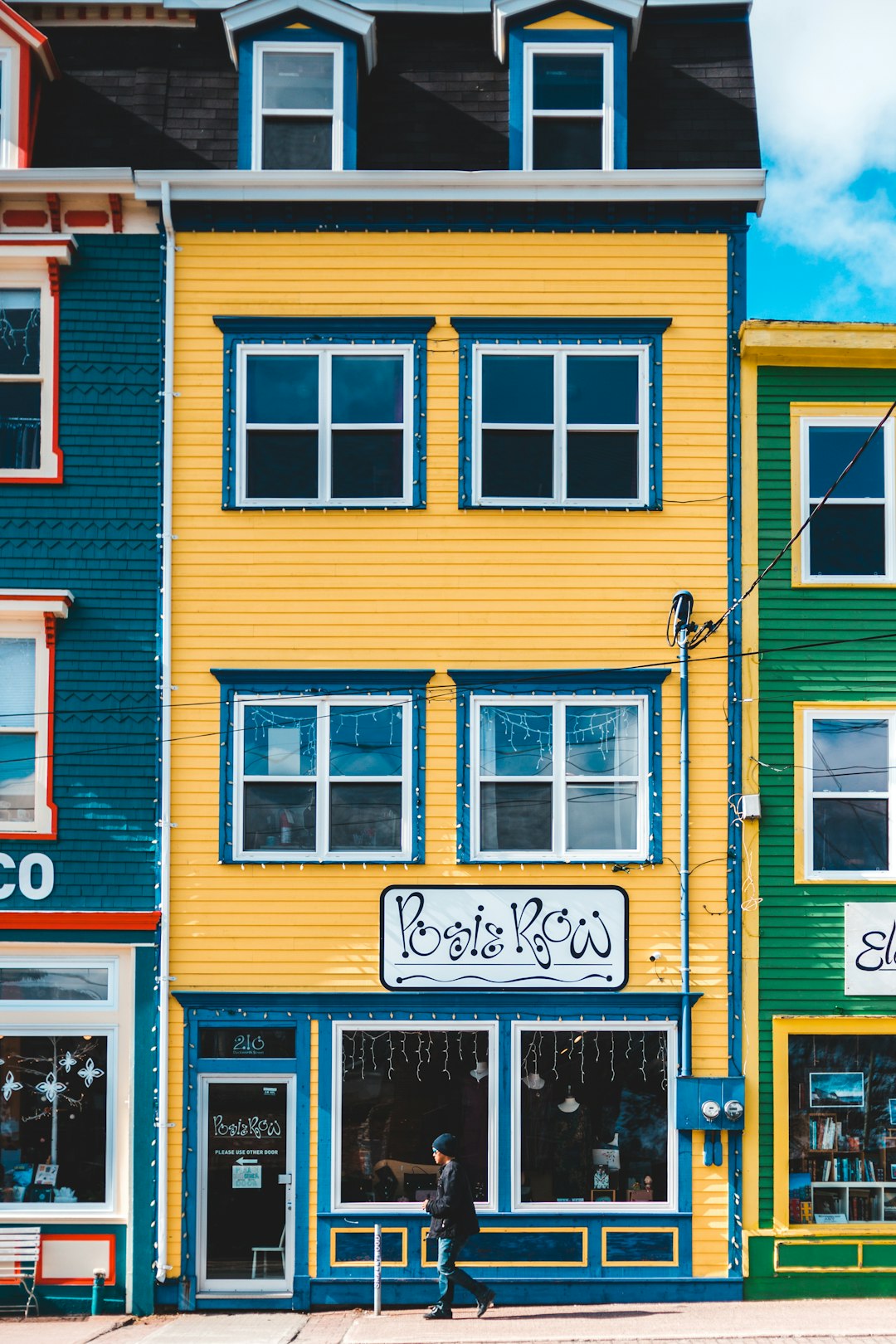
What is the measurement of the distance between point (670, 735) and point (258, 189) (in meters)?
7.12

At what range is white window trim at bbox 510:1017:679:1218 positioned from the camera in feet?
46.2

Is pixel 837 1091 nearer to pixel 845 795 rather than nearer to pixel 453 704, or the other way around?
pixel 845 795

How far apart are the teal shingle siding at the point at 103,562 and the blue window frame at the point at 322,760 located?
0.93 meters

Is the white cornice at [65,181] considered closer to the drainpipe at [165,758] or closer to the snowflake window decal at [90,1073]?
the drainpipe at [165,758]

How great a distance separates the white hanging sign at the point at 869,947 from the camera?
1430cm

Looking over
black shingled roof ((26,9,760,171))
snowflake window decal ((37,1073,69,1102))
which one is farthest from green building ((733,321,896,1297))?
snowflake window decal ((37,1073,69,1102))

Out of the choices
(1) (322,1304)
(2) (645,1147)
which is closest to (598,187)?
(2) (645,1147)

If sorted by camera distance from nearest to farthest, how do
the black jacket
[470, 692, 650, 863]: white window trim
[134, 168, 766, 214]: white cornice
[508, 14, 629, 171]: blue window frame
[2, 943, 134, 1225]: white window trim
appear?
the black jacket < [2, 943, 134, 1225]: white window trim < [470, 692, 650, 863]: white window trim < [134, 168, 766, 214]: white cornice < [508, 14, 629, 171]: blue window frame

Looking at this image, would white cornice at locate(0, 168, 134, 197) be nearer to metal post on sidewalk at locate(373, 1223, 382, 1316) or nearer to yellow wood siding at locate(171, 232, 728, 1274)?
yellow wood siding at locate(171, 232, 728, 1274)

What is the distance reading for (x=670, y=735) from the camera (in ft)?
47.8

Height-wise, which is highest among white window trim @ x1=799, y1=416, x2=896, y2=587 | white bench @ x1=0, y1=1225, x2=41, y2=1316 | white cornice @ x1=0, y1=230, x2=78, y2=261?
white cornice @ x1=0, y1=230, x2=78, y2=261

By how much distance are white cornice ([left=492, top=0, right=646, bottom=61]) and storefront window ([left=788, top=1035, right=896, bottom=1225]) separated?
1090cm

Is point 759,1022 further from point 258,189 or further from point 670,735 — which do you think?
point 258,189

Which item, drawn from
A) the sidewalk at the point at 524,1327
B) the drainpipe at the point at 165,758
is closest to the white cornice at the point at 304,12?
the drainpipe at the point at 165,758
